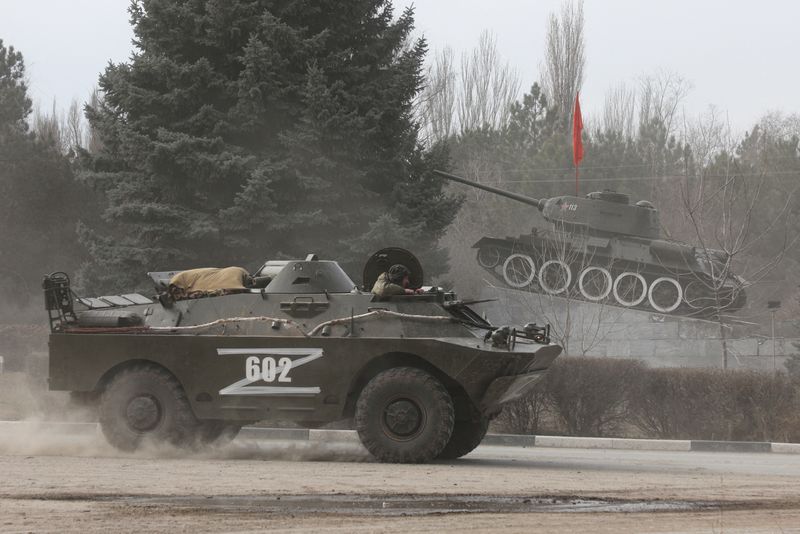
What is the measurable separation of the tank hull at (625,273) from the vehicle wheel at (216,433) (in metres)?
19.4

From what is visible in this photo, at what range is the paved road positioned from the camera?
719 cm

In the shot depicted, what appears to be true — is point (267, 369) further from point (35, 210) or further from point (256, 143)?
point (35, 210)

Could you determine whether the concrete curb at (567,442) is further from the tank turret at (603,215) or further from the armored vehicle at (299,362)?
the tank turret at (603,215)

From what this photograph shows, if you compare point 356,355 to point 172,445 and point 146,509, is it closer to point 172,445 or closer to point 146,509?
point 172,445

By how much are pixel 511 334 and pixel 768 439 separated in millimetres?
6755

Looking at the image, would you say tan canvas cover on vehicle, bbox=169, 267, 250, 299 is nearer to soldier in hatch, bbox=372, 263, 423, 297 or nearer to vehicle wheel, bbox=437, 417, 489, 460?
soldier in hatch, bbox=372, 263, 423, 297

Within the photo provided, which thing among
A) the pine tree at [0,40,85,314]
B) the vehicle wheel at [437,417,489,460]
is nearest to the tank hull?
the pine tree at [0,40,85,314]

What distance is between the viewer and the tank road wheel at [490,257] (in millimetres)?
36375

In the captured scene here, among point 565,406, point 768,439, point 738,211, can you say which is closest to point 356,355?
point 565,406

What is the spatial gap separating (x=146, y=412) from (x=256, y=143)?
13.1 m

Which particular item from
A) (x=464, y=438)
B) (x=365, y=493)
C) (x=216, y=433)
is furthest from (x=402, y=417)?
(x=365, y=493)

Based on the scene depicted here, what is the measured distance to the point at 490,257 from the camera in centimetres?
3656

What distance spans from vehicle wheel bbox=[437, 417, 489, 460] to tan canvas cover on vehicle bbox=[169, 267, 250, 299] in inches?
111

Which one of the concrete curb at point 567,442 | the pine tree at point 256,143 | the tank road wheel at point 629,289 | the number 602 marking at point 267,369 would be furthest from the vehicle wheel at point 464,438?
the tank road wheel at point 629,289
